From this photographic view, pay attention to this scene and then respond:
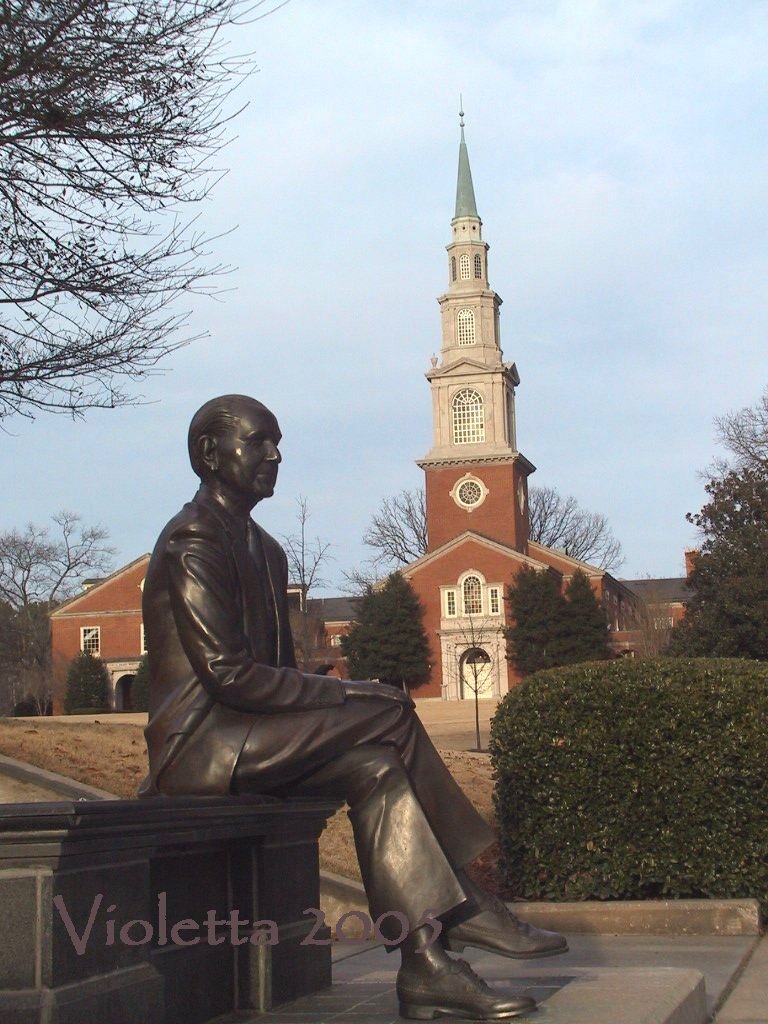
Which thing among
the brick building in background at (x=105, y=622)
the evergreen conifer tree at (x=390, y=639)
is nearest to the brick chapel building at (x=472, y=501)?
the evergreen conifer tree at (x=390, y=639)

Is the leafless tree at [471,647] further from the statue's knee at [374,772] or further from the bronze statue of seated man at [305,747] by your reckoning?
the statue's knee at [374,772]

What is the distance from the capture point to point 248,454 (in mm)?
4980

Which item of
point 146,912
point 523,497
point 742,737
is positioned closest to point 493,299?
point 523,497

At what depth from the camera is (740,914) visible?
816cm

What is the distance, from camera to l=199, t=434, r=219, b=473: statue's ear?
5.02 metres

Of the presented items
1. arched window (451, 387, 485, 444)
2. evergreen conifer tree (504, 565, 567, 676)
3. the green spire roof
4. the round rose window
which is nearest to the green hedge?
evergreen conifer tree (504, 565, 567, 676)

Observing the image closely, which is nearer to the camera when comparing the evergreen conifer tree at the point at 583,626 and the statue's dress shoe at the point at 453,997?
the statue's dress shoe at the point at 453,997

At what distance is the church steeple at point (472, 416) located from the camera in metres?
65.9

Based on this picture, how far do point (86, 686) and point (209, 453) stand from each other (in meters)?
57.4

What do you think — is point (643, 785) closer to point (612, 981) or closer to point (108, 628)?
point (612, 981)

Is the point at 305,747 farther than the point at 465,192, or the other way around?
the point at 465,192

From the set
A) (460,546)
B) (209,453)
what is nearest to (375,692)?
(209,453)

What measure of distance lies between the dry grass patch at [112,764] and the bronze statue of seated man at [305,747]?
16.4 ft

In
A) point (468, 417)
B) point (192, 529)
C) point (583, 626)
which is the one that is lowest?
point (192, 529)
